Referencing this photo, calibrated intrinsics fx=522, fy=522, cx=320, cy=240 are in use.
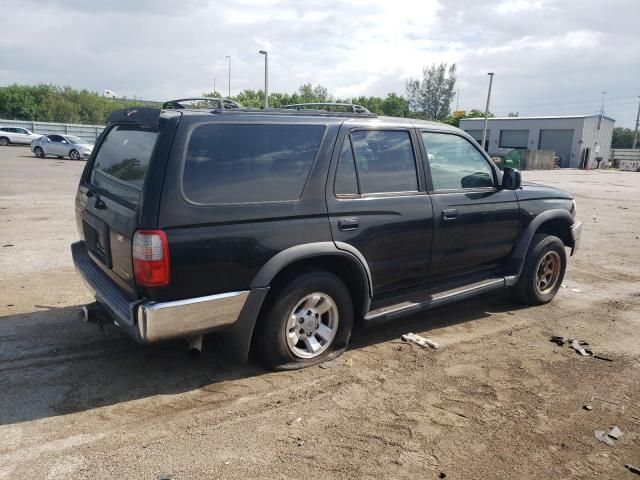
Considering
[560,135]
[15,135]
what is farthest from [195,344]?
[560,135]

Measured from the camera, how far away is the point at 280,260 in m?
3.61

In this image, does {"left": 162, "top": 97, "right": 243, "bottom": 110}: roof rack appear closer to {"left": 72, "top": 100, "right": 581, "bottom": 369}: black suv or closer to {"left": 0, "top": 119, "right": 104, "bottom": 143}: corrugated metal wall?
{"left": 72, "top": 100, "right": 581, "bottom": 369}: black suv

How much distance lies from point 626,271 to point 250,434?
668 centimetres

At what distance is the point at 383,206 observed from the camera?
13.7 ft

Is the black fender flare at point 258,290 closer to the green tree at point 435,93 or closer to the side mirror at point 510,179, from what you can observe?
the side mirror at point 510,179

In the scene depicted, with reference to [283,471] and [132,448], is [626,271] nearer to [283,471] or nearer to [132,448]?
[283,471]

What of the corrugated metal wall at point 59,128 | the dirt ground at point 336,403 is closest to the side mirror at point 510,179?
the dirt ground at point 336,403

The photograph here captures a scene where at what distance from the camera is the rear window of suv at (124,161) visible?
3434 millimetres

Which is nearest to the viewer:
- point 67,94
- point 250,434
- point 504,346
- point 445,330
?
point 250,434

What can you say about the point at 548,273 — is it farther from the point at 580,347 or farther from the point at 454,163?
the point at 454,163

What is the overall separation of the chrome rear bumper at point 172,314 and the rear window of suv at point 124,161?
68cm

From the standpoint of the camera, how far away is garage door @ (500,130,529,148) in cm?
5546

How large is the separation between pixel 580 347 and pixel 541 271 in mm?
1244

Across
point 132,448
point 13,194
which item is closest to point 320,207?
point 132,448
